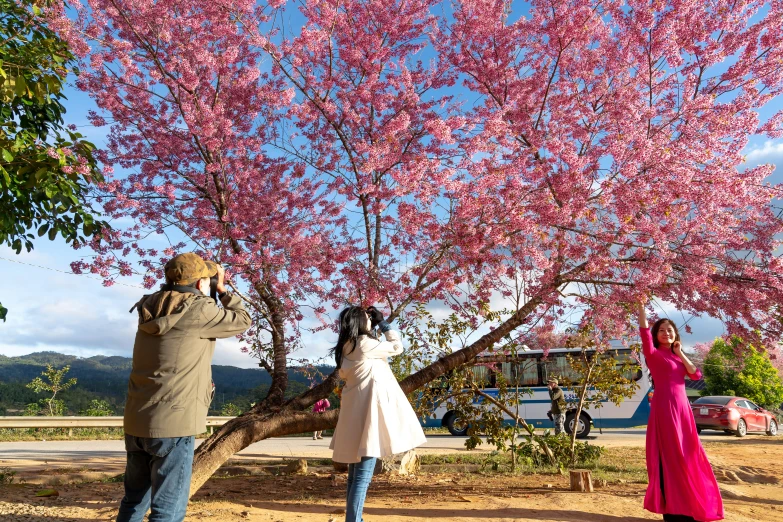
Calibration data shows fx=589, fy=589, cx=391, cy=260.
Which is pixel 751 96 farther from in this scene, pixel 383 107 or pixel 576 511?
pixel 576 511

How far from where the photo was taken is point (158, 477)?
9.29ft

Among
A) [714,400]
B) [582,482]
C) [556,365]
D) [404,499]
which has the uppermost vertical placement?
[556,365]

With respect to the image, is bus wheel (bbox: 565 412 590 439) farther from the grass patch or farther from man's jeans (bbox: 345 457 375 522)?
man's jeans (bbox: 345 457 375 522)

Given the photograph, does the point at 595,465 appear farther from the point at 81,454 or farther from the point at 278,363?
the point at 81,454

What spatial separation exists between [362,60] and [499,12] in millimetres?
1854

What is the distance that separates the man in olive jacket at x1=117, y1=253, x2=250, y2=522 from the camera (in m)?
2.83

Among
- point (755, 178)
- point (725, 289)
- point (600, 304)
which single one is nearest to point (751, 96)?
point (755, 178)

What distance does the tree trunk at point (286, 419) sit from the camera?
5840 mm

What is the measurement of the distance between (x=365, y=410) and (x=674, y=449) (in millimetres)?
2621

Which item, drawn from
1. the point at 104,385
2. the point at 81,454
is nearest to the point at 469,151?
the point at 81,454

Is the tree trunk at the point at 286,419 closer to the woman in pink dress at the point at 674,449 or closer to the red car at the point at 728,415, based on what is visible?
the woman in pink dress at the point at 674,449

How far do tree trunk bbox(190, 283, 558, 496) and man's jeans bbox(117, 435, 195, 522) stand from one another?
2668 millimetres

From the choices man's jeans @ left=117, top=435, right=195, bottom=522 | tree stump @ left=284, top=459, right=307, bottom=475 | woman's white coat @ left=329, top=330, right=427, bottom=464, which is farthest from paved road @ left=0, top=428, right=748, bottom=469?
man's jeans @ left=117, top=435, right=195, bottom=522

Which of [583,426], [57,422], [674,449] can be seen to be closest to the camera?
[674,449]
